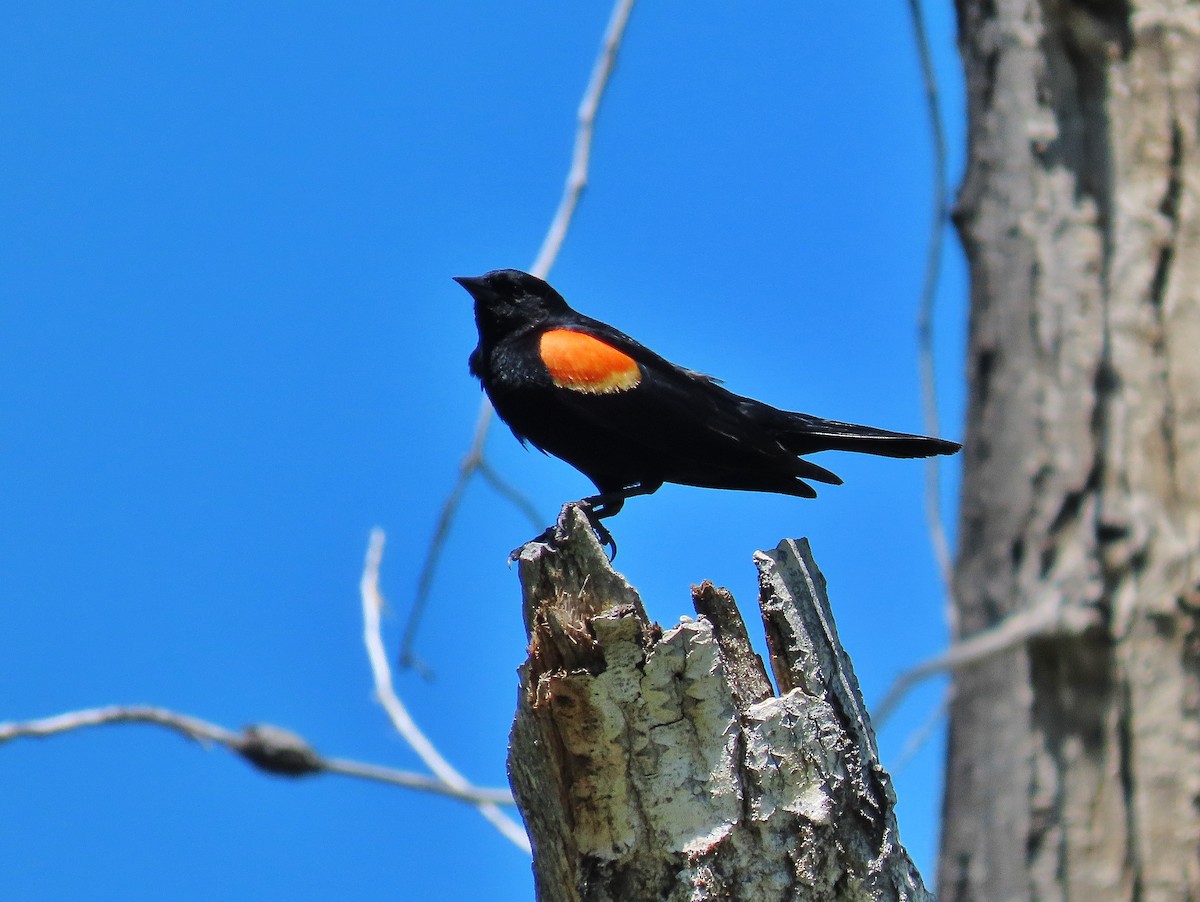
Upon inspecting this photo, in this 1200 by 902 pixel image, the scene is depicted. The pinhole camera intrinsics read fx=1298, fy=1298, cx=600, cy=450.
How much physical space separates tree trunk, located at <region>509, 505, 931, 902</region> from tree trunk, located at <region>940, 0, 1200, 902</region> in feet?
6.38

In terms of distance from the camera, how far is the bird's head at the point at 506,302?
630 cm

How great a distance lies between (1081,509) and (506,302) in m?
5.21

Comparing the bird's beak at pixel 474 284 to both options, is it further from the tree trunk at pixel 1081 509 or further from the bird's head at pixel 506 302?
the tree trunk at pixel 1081 509

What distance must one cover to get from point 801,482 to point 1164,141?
13.7ft

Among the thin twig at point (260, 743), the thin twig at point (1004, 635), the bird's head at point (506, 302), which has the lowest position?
the thin twig at point (1004, 635)

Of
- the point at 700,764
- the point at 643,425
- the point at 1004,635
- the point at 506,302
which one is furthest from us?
the point at 506,302

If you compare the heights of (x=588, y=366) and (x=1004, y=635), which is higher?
(x=588, y=366)

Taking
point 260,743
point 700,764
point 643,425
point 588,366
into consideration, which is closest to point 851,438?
point 643,425

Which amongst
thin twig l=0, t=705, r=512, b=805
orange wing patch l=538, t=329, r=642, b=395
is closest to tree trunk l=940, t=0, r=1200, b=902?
thin twig l=0, t=705, r=512, b=805

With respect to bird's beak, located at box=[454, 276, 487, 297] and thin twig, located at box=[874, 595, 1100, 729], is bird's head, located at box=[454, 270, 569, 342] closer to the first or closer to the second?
bird's beak, located at box=[454, 276, 487, 297]

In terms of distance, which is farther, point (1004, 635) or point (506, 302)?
point (506, 302)

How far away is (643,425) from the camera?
557cm

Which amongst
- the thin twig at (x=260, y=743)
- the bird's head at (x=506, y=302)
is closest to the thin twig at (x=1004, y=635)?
the thin twig at (x=260, y=743)

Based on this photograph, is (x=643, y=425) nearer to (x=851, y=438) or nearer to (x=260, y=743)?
(x=851, y=438)
